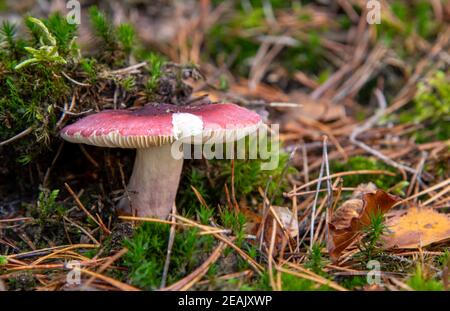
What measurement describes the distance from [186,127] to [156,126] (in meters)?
0.12

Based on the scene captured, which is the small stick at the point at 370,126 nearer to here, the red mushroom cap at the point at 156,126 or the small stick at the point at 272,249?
the small stick at the point at 272,249

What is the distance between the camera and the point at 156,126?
183cm

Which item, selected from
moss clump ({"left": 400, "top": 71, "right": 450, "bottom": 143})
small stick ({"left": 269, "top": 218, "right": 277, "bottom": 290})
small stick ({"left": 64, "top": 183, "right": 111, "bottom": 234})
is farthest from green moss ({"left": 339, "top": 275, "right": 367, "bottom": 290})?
moss clump ({"left": 400, "top": 71, "right": 450, "bottom": 143})

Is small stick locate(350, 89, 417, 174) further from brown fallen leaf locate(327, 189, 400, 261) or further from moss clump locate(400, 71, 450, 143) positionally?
brown fallen leaf locate(327, 189, 400, 261)

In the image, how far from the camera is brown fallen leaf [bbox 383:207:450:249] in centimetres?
207


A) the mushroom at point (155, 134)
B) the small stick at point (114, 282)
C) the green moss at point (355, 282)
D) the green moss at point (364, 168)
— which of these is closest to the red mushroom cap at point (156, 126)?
the mushroom at point (155, 134)

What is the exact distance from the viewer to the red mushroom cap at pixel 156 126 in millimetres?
1820

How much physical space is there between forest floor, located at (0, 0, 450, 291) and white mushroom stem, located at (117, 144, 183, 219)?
0.34ft

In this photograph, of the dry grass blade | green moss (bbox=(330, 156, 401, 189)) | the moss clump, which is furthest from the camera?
the moss clump

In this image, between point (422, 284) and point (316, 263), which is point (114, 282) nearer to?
point (316, 263)

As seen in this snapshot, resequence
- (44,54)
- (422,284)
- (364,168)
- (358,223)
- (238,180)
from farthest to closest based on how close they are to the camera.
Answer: (364,168) < (238,180) < (44,54) < (358,223) < (422,284)

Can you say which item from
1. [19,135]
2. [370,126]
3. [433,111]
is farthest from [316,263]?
[433,111]

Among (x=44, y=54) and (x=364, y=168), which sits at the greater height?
(x=44, y=54)

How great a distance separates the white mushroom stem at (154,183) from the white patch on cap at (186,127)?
36 cm
